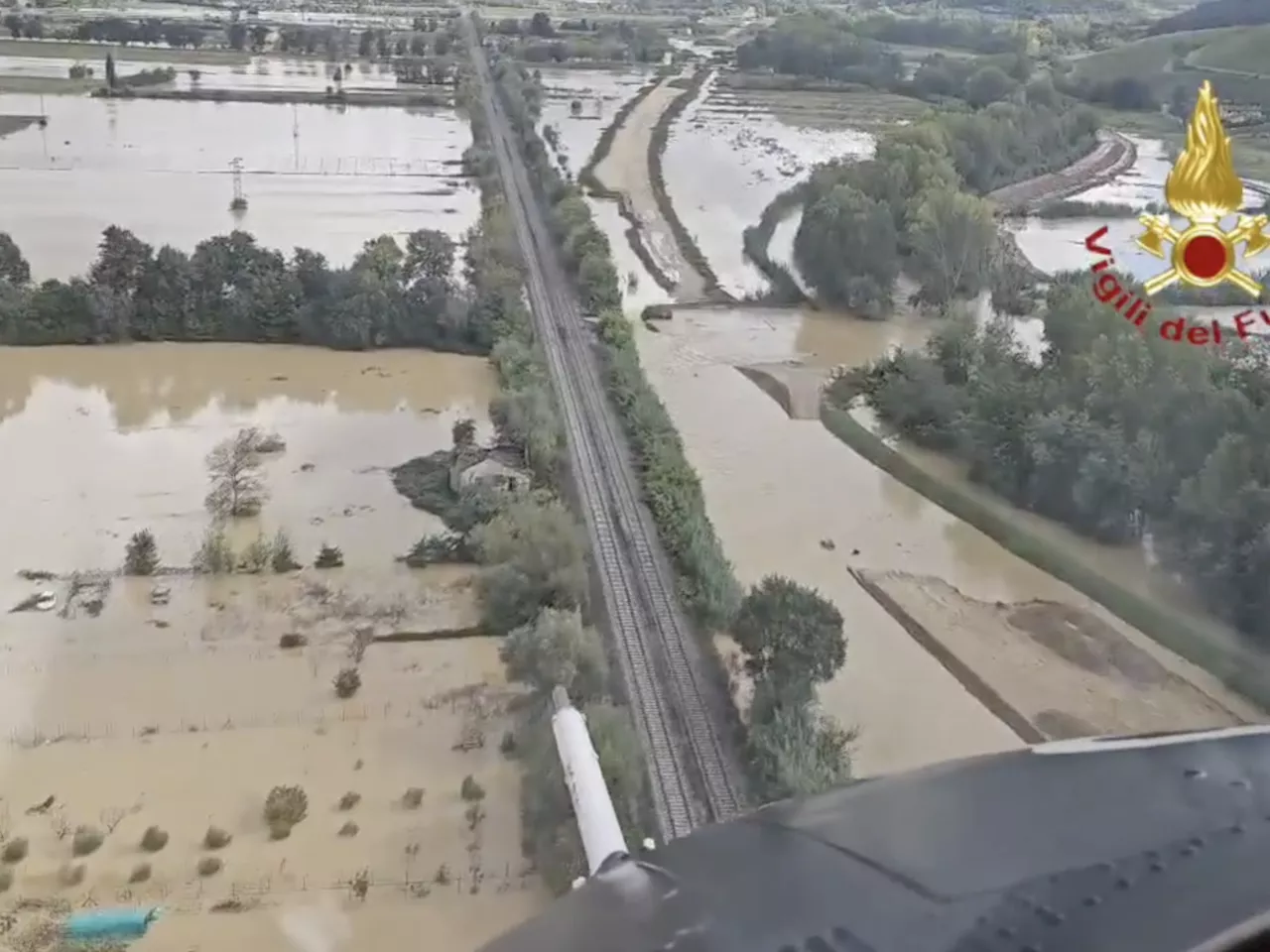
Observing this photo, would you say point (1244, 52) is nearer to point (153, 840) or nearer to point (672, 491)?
point (672, 491)

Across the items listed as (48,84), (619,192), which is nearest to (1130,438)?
(619,192)

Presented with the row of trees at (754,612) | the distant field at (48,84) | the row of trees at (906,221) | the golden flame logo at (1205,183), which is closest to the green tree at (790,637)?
the row of trees at (754,612)

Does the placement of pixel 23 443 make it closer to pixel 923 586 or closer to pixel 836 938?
pixel 923 586

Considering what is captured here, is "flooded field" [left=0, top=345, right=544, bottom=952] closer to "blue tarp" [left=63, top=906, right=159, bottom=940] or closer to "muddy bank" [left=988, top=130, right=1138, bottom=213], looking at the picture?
"blue tarp" [left=63, top=906, right=159, bottom=940]

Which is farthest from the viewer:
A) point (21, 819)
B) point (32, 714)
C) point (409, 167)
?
point (409, 167)

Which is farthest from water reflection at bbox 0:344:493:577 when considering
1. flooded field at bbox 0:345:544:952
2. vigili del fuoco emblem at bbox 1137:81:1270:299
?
vigili del fuoco emblem at bbox 1137:81:1270:299

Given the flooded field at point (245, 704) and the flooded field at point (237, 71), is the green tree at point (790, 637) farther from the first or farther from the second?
the flooded field at point (237, 71)

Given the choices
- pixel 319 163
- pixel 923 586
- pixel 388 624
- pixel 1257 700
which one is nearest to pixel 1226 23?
pixel 923 586
